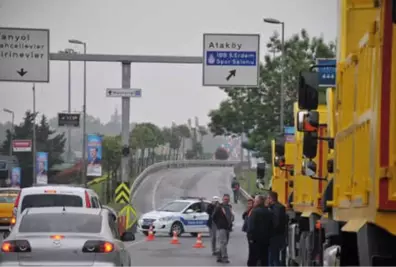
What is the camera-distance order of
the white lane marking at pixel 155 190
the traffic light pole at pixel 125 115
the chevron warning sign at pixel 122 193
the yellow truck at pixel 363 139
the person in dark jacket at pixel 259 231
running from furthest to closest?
1. the white lane marking at pixel 155 190
2. the chevron warning sign at pixel 122 193
3. the traffic light pole at pixel 125 115
4. the person in dark jacket at pixel 259 231
5. the yellow truck at pixel 363 139

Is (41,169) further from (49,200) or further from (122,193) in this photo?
(49,200)

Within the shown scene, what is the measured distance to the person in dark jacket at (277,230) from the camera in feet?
60.2

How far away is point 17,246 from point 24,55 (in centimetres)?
2068

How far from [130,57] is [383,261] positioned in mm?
27471

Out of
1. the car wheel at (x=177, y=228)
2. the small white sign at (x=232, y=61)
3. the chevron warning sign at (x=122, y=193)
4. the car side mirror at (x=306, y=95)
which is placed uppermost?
the small white sign at (x=232, y=61)

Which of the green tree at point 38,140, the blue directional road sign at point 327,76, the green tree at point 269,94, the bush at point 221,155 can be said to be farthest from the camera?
the bush at point 221,155

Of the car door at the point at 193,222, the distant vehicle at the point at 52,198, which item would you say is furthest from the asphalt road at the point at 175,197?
the distant vehicle at the point at 52,198

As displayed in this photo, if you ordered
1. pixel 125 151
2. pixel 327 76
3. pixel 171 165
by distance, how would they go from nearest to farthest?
pixel 327 76 < pixel 125 151 < pixel 171 165

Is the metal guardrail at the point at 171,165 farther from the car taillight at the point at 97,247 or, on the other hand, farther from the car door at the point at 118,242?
the car taillight at the point at 97,247

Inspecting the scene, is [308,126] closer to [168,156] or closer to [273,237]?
[273,237]

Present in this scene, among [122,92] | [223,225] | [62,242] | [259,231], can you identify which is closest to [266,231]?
[259,231]

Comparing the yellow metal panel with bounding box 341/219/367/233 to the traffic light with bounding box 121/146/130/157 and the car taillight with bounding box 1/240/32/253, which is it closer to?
the car taillight with bounding box 1/240/32/253

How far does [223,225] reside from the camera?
26203 mm

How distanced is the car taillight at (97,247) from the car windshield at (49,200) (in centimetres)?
796
